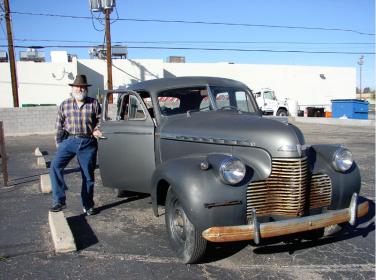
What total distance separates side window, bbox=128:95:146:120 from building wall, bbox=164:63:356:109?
28.4m

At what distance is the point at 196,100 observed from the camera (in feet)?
17.5

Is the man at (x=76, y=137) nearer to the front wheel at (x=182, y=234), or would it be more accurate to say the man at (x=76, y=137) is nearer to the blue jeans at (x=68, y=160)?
the blue jeans at (x=68, y=160)

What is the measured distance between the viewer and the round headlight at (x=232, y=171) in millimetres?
3691

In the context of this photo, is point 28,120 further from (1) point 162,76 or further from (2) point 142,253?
(2) point 142,253

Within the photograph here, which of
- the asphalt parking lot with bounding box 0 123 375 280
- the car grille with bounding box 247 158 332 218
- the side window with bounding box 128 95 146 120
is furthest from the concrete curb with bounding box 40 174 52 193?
the car grille with bounding box 247 158 332 218

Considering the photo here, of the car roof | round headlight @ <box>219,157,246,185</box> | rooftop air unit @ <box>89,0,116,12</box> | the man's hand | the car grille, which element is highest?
rooftop air unit @ <box>89,0,116,12</box>

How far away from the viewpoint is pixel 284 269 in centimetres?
390

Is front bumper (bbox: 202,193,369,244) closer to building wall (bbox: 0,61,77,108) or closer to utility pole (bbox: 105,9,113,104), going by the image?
utility pole (bbox: 105,9,113,104)

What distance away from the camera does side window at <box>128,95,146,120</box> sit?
18.1ft

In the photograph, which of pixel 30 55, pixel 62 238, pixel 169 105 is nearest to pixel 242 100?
pixel 169 105

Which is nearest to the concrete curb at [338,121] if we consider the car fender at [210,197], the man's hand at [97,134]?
the man's hand at [97,134]

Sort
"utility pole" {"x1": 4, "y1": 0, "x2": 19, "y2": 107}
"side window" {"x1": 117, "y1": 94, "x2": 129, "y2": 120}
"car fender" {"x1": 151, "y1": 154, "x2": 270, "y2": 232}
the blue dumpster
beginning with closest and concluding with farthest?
"car fender" {"x1": 151, "y1": 154, "x2": 270, "y2": 232}
"side window" {"x1": 117, "y1": 94, "x2": 129, "y2": 120}
"utility pole" {"x1": 4, "y1": 0, "x2": 19, "y2": 107}
the blue dumpster

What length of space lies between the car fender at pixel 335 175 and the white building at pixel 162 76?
81.3ft

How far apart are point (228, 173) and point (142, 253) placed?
1399mm
